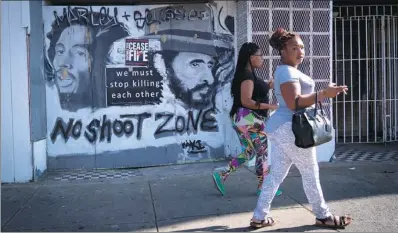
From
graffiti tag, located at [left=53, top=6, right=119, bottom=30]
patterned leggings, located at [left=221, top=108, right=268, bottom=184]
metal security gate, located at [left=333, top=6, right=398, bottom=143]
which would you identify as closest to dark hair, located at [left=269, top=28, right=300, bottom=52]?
patterned leggings, located at [left=221, top=108, right=268, bottom=184]

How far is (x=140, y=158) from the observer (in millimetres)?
7039

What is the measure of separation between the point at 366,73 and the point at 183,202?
18.0 feet

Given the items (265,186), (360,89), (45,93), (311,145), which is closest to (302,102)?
(311,145)

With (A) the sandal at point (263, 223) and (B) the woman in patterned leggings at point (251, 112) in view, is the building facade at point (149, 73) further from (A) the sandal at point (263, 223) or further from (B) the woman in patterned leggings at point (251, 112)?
(A) the sandal at point (263, 223)

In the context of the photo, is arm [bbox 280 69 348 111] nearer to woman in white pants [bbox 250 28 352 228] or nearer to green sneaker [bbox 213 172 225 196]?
woman in white pants [bbox 250 28 352 228]

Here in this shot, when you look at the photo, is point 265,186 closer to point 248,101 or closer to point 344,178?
point 248,101

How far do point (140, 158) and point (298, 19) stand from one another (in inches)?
127

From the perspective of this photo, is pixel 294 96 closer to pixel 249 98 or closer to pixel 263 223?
pixel 249 98

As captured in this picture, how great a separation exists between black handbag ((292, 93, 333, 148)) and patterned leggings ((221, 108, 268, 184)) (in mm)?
1081

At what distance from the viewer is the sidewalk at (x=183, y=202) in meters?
4.28

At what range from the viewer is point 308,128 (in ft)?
12.0

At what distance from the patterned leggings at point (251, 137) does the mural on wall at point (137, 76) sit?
2.27 metres

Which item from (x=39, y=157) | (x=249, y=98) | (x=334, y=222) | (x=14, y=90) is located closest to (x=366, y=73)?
(x=249, y=98)

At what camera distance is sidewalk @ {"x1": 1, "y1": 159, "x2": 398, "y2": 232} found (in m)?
4.28
